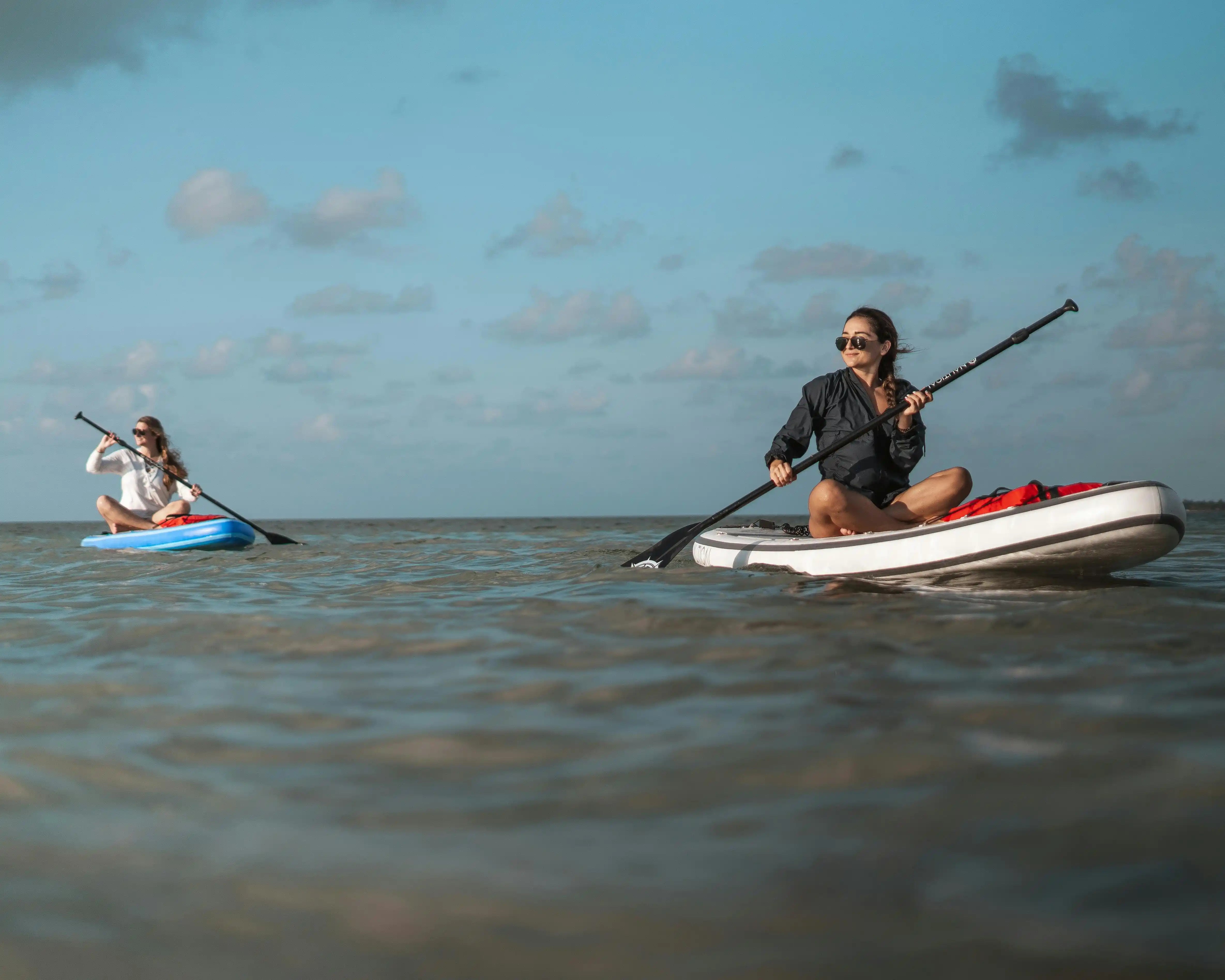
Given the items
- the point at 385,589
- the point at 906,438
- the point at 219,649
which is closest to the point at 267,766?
the point at 219,649

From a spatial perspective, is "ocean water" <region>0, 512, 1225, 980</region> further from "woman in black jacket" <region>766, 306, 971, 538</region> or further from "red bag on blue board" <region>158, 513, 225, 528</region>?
"red bag on blue board" <region>158, 513, 225, 528</region>

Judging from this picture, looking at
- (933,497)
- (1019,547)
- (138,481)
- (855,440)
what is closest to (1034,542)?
(1019,547)

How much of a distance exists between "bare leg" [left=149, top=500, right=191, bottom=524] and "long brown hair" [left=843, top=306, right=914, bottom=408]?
911 cm

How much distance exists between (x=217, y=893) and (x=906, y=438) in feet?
18.3

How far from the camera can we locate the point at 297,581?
22.4 ft

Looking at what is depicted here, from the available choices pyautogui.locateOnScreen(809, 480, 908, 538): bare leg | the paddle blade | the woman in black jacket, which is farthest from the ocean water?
the paddle blade

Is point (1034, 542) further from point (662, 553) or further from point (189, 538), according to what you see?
point (189, 538)

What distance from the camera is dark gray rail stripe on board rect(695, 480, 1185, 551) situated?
5434mm

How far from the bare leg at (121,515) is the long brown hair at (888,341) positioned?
9778mm

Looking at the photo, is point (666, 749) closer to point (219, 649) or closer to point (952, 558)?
point (219, 649)

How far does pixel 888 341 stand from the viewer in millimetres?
6465

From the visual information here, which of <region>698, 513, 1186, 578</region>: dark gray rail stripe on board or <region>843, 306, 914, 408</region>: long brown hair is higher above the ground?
<region>843, 306, 914, 408</region>: long brown hair

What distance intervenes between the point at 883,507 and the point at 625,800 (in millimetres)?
4980

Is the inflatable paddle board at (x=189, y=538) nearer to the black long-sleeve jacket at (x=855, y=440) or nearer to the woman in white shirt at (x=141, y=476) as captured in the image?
the woman in white shirt at (x=141, y=476)
